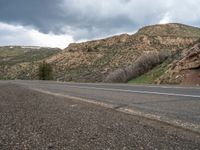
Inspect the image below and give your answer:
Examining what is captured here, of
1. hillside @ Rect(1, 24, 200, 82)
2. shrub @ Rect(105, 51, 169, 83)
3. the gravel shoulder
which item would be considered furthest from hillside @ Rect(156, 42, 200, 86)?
hillside @ Rect(1, 24, 200, 82)

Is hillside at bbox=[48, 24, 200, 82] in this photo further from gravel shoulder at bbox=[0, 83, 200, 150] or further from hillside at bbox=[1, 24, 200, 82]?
gravel shoulder at bbox=[0, 83, 200, 150]

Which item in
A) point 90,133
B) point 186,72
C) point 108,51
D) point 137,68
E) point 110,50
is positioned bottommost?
point 90,133

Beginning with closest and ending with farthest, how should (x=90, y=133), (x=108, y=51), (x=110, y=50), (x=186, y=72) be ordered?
(x=90, y=133)
(x=186, y=72)
(x=108, y=51)
(x=110, y=50)

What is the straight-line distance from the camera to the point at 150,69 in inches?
1629

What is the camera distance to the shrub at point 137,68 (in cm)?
3941

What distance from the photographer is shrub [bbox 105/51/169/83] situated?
129ft

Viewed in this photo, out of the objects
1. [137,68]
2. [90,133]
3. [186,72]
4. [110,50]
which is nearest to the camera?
[90,133]

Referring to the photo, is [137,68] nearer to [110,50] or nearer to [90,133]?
[90,133]

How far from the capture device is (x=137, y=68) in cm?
4088

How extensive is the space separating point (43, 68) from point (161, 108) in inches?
2165

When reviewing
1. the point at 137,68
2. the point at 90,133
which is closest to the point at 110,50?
the point at 137,68

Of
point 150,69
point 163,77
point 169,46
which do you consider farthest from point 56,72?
point 163,77

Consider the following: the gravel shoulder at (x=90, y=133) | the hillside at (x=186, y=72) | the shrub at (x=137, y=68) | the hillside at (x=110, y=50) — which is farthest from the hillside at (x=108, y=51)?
the gravel shoulder at (x=90, y=133)

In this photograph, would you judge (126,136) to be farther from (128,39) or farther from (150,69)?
(128,39)
